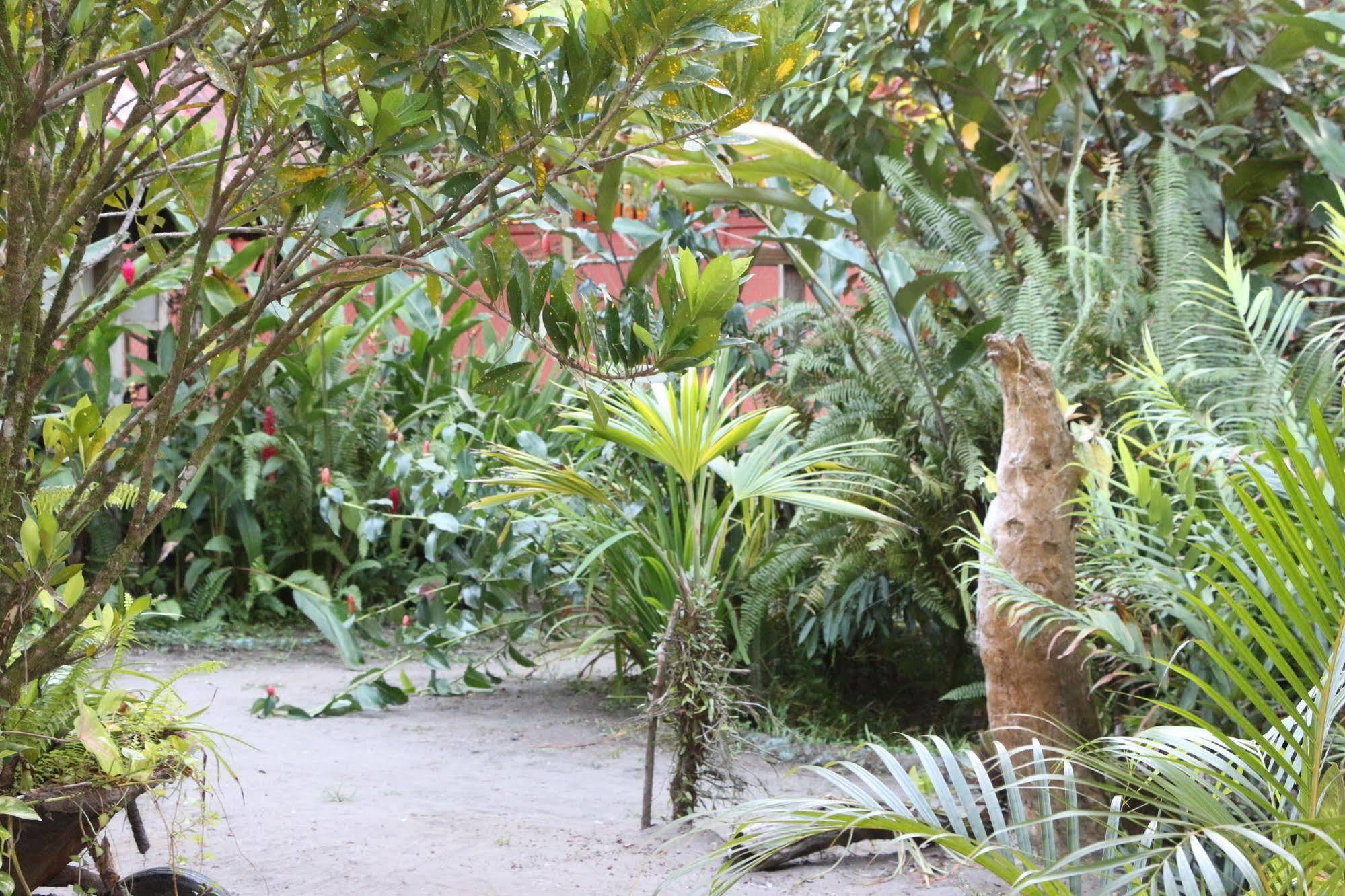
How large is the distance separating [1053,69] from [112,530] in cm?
480

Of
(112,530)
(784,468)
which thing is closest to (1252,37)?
(784,468)

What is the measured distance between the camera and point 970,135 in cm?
544

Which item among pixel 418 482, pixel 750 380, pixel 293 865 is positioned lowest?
pixel 293 865

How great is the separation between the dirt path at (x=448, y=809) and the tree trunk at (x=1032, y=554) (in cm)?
50

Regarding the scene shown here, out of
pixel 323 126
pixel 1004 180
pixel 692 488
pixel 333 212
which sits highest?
pixel 1004 180

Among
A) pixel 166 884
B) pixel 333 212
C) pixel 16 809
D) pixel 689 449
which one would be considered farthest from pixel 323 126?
pixel 689 449

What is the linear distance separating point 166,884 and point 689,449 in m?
1.44

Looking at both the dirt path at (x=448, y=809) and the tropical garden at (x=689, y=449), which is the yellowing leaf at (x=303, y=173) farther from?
the dirt path at (x=448, y=809)

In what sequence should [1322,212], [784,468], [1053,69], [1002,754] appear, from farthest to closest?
1. [1053,69]
2. [1322,212]
3. [784,468]
4. [1002,754]

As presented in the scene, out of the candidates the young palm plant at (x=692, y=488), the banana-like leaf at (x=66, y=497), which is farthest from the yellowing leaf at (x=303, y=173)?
the young palm plant at (x=692, y=488)

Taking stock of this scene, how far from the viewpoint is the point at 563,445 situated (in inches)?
214

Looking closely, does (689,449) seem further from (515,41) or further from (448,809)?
(515,41)

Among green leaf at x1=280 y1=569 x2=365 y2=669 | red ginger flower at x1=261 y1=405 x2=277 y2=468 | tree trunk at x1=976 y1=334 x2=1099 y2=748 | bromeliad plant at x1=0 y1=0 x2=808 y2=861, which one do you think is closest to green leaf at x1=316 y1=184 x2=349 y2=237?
bromeliad plant at x1=0 y1=0 x2=808 y2=861

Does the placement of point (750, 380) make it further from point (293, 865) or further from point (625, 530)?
point (293, 865)
